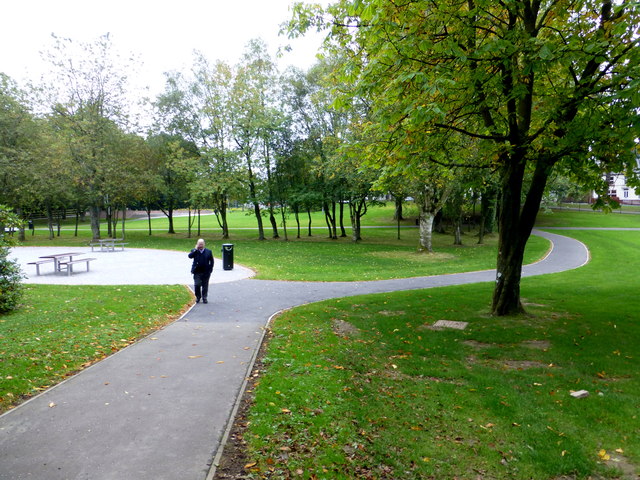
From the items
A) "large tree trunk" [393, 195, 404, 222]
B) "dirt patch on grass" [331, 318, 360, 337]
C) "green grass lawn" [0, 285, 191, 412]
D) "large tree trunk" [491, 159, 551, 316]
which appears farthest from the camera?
"large tree trunk" [393, 195, 404, 222]

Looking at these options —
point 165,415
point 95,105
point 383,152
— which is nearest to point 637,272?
point 383,152

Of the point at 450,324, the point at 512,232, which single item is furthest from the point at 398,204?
the point at 450,324

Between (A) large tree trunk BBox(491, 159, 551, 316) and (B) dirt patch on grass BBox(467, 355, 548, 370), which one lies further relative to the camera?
(A) large tree trunk BBox(491, 159, 551, 316)

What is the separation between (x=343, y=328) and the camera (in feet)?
29.9

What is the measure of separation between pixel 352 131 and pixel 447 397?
21.4 m

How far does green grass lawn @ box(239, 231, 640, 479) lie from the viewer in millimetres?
4027

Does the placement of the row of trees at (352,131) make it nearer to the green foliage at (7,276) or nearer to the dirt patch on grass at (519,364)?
the dirt patch on grass at (519,364)

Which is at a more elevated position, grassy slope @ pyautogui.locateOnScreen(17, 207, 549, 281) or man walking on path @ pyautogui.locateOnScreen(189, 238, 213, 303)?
man walking on path @ pyautogui.locateOnScreen(189, 238, 213, 303)

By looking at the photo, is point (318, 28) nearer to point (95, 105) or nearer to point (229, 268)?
point (229, 268)

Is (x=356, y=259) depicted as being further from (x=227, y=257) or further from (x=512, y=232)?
(x=512, y=232)

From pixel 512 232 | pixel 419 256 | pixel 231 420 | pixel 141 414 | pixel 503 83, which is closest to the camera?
pixel 231 420

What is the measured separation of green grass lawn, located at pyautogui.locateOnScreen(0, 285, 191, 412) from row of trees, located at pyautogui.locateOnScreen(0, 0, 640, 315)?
6.13m

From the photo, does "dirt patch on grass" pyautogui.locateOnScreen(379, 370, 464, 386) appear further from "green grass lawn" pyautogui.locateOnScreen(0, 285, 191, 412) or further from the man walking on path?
the man walking on path

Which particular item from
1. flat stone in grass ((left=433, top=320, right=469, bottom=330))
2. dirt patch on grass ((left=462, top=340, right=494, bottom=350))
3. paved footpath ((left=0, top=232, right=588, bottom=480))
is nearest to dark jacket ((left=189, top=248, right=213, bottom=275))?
paved footpath ((left=0, top=232, right=588, bottom=480))
